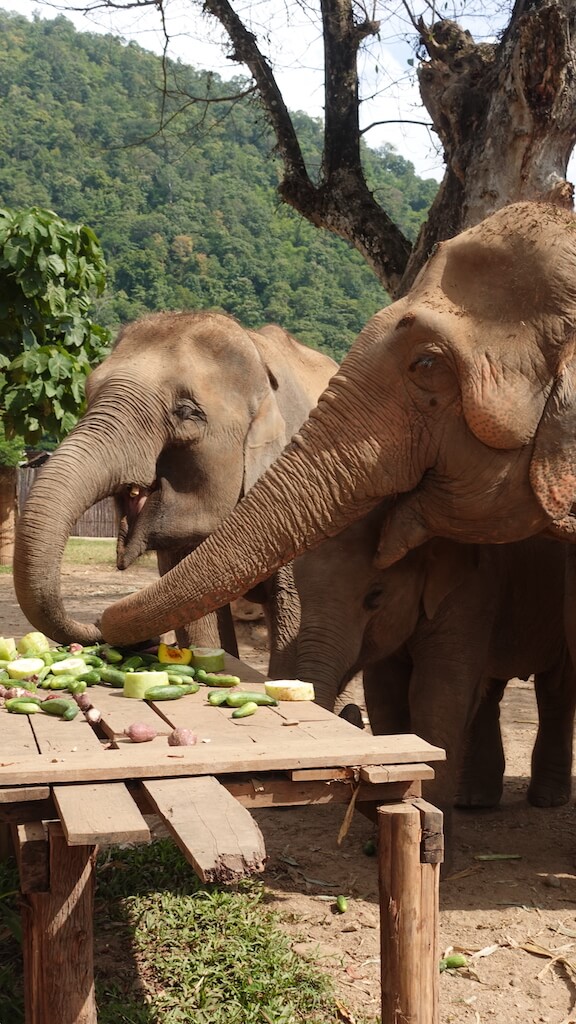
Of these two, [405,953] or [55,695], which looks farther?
[55,695]

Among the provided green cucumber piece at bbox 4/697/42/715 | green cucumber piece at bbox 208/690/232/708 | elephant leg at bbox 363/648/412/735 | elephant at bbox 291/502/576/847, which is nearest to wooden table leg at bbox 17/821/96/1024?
green cucumber piece at bbox 4/697/42/715

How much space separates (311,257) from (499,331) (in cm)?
4926

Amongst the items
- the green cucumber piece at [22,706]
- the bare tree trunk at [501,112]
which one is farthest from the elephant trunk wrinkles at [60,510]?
the bare tree trunk at [501,112]

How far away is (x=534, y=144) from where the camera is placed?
27.9ft

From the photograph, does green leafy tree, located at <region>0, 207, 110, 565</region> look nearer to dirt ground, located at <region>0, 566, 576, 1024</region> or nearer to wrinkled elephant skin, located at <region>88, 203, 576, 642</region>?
dirt ground, located at <region>0, 566, 576, 1024</region>

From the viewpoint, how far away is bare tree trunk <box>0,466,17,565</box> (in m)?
18.0

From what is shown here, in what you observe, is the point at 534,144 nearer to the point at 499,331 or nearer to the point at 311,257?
the point at 499,331

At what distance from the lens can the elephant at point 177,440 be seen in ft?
20.0

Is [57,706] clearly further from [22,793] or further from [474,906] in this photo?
[474,906]

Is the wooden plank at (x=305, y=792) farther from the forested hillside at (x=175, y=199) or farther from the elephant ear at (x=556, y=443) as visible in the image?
the forested hillside at (x=175, y=199)

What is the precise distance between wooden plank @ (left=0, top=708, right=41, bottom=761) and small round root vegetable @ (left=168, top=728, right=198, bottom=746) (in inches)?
15.5

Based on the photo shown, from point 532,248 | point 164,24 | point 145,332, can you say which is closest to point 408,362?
point 532,248

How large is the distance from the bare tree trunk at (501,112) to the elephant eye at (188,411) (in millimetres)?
3251

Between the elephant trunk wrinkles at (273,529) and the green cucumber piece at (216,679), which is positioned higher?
the elephant trunk wrinkles at (273,529)
